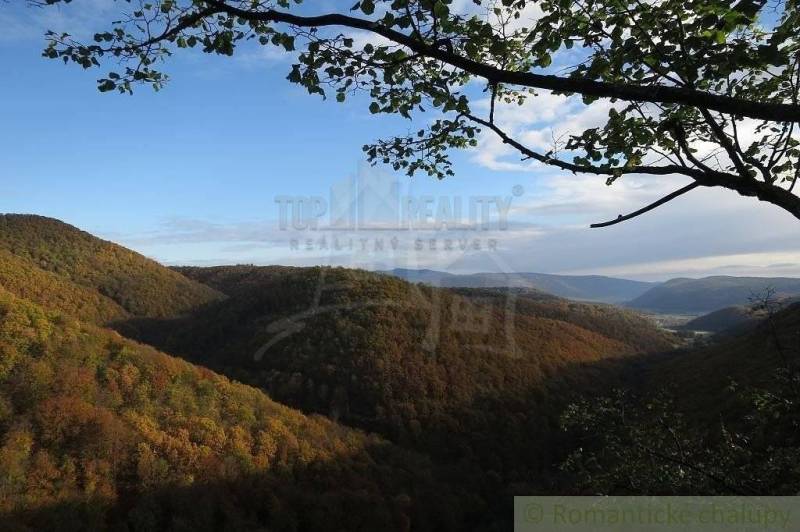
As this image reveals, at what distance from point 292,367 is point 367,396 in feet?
44.7

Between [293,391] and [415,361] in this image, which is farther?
[415,361]

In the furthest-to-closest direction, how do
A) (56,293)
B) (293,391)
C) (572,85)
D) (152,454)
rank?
(56,293) < (293,391) < (152,454) < (572,85)

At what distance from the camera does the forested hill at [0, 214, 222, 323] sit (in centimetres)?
9706

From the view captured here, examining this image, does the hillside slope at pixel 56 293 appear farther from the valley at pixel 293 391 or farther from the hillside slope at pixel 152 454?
the hillside slope at pixel 152 454

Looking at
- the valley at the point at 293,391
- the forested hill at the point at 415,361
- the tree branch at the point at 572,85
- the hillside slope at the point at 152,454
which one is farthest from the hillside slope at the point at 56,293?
the tree branch at the point at 572,85

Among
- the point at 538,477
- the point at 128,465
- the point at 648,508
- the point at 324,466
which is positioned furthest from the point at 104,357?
the point at 538,477

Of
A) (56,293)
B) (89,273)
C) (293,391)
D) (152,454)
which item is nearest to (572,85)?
(152,454)

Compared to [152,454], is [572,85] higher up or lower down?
higher up

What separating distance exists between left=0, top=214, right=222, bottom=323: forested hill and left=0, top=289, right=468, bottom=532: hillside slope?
193 feet

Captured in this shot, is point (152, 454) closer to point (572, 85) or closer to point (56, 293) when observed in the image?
point (572, 85)

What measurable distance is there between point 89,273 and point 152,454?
108 meters

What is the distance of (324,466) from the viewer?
1913 inches

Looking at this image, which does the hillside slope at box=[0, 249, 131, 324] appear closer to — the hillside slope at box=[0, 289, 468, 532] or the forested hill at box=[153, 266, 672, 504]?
the forested hill at box=[153, 266, 672, 504]

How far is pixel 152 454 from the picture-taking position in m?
36.2
